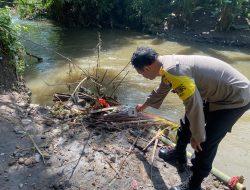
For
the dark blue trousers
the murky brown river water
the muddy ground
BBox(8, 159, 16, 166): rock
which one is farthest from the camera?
the murky brown river water

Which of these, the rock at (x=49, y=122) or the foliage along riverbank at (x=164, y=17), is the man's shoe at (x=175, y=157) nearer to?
the rock at (x=49, y=122)

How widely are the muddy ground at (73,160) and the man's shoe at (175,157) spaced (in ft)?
0.28

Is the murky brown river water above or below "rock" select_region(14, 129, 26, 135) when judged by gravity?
below

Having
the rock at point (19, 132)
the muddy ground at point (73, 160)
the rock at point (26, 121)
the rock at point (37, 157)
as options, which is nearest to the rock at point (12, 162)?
the muddy ground at point (73, 160)

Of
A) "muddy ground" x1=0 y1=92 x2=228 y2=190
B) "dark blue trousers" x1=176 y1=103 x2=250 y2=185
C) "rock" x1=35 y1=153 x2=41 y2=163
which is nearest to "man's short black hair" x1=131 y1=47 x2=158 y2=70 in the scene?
"dark blue trousers" x1=176 y1=103 x2=250 y2=185

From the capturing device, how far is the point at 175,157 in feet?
15.5

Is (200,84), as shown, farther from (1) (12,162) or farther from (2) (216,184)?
(1) (12,162)

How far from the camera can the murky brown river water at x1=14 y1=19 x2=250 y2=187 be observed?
605cm

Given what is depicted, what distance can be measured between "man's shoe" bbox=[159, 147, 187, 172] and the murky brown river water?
1.00 meters

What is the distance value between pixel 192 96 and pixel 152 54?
21.1 inches

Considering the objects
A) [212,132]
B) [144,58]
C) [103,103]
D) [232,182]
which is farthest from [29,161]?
[232,182]

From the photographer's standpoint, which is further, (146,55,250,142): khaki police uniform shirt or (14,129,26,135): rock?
(14,129,26,135): rock

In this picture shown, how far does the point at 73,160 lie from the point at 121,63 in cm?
566

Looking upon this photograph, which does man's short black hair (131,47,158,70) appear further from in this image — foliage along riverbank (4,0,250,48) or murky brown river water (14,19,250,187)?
foliage along riverbank (4,0,250,48)
